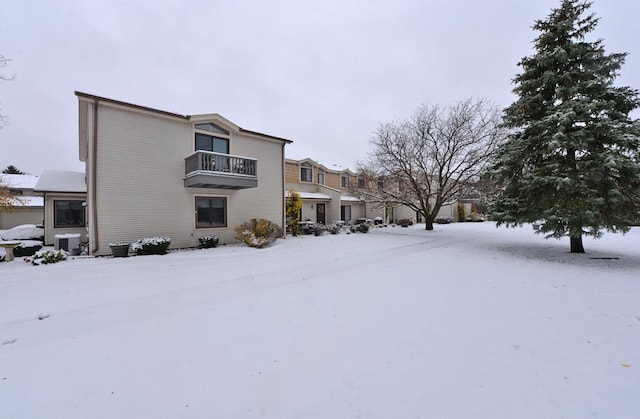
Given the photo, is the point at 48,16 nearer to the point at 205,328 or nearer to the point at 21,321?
the point at 21,321

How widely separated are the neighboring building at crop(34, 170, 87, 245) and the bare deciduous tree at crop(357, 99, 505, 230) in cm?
1775

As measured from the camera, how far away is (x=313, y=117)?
43.5m

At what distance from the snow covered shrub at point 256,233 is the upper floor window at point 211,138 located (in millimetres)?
4290

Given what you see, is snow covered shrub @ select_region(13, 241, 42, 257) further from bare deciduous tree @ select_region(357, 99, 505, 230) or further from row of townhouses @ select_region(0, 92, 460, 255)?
bare deciduous tree @ select_region(357, 99, 505, 230)

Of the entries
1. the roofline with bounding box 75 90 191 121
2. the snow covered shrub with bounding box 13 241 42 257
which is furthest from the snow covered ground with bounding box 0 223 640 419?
the roofline with bounding box 75 90 191 121

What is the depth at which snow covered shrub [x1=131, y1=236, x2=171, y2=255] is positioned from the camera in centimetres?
992

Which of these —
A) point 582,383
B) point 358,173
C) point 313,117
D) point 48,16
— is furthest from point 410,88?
point 582,383

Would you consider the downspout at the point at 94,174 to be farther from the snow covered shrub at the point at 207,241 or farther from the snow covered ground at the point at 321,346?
the snow covered shrub at the point at 207,241

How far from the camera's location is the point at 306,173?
2277 cm

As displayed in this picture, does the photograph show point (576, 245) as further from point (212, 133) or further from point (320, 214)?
point (212, 133)

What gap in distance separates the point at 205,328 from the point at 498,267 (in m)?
8.35

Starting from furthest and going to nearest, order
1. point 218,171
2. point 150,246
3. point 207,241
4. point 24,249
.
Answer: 1. point 207,241
2. point 218,171
3. point 24,249
4. point 150,246

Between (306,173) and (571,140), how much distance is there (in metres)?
17.5

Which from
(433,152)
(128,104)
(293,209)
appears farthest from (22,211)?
(433,152)
